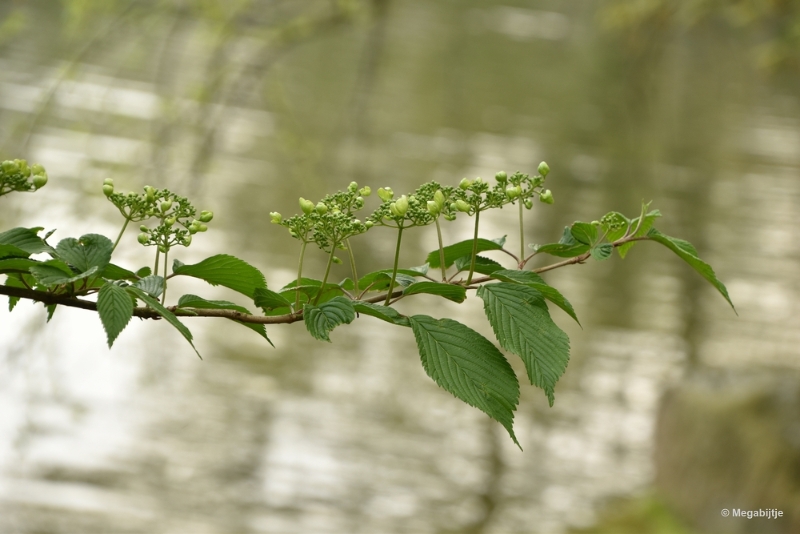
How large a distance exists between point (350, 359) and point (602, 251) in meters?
2.43

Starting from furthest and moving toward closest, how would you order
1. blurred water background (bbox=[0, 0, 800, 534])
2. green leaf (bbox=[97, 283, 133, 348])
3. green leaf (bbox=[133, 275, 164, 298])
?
1. blurred water background (bbox=[0, 0, 800, 534])
2. green leaf (bbox=[133, 275, 164, 298])
3. green leaf (bbox=[97, 283, 133, 348])

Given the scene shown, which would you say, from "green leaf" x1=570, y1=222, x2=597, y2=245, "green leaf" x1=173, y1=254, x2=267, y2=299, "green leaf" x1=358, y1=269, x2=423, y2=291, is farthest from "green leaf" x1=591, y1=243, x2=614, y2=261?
"green leaf" x1=173, y1=254, x2=267, y2=299

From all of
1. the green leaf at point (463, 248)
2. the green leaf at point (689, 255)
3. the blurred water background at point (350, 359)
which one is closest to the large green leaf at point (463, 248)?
the green leaf at point (463, 248)

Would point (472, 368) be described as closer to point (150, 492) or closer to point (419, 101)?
point (150, 492)

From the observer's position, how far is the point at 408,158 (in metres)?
4.87

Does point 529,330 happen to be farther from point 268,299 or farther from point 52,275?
point 52,275

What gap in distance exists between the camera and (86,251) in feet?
1.66

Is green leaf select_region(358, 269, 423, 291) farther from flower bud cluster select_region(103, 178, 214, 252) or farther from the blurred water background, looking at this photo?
the blurred water background

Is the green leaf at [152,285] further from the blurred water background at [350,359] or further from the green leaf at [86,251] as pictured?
the blurred water background at [350,359]

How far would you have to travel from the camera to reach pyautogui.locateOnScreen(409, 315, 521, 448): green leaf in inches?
18.7

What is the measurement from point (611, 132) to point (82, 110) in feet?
12.3

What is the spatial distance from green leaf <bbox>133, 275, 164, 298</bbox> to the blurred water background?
4.88 feet

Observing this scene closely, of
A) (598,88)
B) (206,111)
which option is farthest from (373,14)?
(598,88)

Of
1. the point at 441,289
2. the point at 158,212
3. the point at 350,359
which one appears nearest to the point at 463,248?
the point at 441,289
